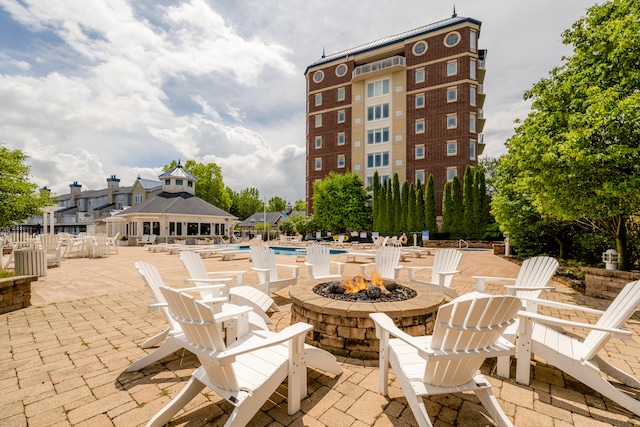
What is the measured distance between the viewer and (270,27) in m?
8.03

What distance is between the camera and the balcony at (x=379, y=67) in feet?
90.0

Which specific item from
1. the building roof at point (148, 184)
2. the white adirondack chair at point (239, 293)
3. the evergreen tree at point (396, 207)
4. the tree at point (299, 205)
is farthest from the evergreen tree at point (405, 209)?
the tree at point (299, 205)

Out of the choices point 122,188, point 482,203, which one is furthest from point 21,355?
point 122,188

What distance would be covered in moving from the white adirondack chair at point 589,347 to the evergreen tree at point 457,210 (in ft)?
74.0

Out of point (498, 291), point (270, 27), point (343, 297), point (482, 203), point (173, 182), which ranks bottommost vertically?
point (498, 291)

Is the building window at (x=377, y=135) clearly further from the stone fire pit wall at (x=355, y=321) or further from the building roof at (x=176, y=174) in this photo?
the stone fire pit wall at (x=355, y=321)

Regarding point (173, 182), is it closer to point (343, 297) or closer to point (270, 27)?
point (270, 27)

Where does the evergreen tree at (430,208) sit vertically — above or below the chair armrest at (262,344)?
above

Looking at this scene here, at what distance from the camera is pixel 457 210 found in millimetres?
23703

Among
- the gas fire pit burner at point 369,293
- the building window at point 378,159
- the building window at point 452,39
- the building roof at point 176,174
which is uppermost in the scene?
the building window at point 452,39

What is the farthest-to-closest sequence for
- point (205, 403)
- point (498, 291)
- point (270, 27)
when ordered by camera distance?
point (270, 27) → point (498, 291) → point (205, 403)

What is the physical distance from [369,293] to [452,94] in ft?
90.4

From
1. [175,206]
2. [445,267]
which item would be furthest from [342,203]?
[445,267]

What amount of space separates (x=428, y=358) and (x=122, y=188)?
2160 inches
